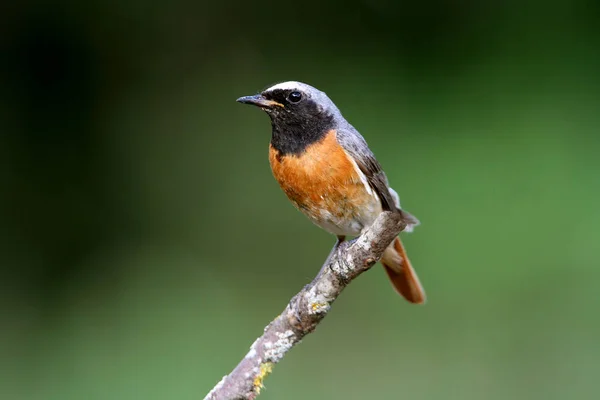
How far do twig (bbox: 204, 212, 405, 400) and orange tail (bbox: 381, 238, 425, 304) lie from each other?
0.94 meters

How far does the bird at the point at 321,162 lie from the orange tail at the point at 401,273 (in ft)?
1.28

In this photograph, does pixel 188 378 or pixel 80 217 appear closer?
pixel 188 378

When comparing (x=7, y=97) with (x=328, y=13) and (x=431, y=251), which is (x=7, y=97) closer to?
(x=328, y=13)

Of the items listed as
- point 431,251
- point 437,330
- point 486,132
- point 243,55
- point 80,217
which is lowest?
point 80,217

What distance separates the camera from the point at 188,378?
4.36 meters

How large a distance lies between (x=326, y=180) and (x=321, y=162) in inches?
2.8

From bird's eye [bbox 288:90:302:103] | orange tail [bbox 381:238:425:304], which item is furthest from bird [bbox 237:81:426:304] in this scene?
orange tail [bbox 381:238:425:304]

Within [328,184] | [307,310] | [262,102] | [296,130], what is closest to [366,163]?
[328,184]

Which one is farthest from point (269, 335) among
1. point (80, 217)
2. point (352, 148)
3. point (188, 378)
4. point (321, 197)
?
point (80, 217)

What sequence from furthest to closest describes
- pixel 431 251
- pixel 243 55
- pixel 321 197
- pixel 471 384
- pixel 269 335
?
pixel 243 55, pixel 431 251, pixel 471 384, pixel 321 197, pixel 269 335

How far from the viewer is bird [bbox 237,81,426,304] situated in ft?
9.84

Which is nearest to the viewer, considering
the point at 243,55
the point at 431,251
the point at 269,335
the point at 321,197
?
the point at 269,335

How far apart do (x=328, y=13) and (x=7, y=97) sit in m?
2.05

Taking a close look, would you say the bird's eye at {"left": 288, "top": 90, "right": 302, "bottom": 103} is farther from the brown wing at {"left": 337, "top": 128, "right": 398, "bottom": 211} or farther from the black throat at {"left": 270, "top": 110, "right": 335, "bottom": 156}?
the brown wing at {"left": 337, "top": 128, "right": 398, "bottom": 211}
